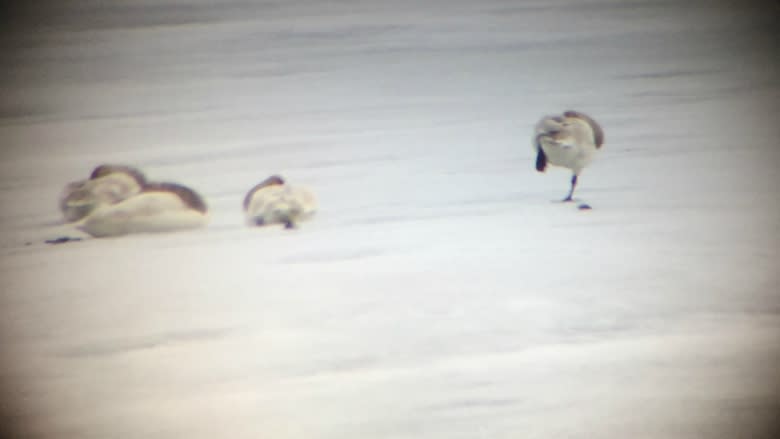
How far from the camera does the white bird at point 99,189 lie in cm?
99

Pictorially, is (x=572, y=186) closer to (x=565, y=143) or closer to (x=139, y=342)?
(x=565, y=143)

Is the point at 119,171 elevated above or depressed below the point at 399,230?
above

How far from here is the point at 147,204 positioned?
39.2 inches

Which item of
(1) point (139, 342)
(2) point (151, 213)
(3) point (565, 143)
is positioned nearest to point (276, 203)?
(2) point (151, 213)

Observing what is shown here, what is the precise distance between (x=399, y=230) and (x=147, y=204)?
388 millimetres

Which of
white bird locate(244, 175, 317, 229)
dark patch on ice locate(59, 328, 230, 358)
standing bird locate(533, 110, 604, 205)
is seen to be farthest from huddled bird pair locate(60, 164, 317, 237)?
standing bird locate(533, 110, 604, 205)

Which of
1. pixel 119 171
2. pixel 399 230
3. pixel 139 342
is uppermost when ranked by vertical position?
pixel 119 171

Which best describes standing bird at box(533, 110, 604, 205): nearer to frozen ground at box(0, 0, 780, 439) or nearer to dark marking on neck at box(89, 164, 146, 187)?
frozen ground at box(0, 0, 780, 439)

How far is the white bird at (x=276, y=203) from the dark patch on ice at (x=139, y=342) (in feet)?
0.61

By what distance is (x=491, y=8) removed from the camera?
3.54 ft

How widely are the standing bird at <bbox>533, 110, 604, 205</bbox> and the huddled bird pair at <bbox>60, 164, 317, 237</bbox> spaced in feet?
1.25

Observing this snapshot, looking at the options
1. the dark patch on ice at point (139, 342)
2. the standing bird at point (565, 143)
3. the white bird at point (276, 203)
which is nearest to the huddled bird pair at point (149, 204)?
the white bird at point (276, 203)

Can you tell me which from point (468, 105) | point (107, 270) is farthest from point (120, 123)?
point (468, 105)

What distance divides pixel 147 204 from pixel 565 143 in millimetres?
662
